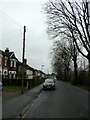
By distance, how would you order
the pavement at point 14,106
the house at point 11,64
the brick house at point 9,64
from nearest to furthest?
1. the pavement at point 14,106
2. the brick house at point 9,64
3. the house at point 11,64

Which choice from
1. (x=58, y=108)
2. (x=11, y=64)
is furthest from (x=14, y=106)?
(x=11, y=64)

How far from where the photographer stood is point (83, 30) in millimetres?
43781

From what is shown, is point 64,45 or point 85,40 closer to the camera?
point 85,40

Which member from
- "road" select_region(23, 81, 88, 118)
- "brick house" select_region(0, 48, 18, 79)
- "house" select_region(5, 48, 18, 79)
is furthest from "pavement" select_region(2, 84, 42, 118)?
"house" select_region(5, 48, 18, 79)

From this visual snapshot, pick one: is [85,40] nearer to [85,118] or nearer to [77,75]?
[77,75]

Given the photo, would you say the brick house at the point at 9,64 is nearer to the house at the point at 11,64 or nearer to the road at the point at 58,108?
the house at the point at 11,64

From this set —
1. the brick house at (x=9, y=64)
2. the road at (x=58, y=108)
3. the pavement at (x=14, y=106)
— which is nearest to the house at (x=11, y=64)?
the brick house at (x=9, y=64)

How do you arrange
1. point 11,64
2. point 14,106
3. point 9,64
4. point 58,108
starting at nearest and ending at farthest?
point 58,108 → point 14,106 → point 9,64 → point 11,64

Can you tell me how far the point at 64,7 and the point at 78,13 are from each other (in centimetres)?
280

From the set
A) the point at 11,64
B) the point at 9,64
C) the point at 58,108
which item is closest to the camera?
the point at 58,108

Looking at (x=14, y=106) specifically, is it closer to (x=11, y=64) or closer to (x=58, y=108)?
(x=58, y=108)

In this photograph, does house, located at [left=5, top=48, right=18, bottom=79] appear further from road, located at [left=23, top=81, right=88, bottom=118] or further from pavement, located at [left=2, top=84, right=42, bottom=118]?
road, located at [left=23, top=81, right=88, bottom=118]

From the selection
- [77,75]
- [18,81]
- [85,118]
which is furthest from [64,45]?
[85,118]

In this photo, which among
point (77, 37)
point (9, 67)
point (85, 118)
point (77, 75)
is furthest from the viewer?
point (9, 67)
